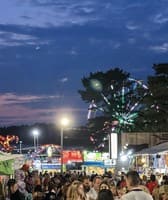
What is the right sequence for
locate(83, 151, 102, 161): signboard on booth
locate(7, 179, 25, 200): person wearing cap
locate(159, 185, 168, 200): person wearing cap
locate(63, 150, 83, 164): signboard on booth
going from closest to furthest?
locate(7, 179, 25, 200): person wearing cap, locate(159, 185, 168, 200): person wearing cap, locate(83, 151, 102, 161): signboard on booth, locate(63, 150, 83, 164): signboard on booth

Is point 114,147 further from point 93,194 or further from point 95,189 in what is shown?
point 93,194

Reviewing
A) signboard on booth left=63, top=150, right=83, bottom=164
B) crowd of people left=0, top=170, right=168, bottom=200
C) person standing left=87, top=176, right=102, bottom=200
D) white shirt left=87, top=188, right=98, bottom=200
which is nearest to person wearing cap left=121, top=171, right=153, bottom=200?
crowd of people left=0, top=170, right=168, bottom=200

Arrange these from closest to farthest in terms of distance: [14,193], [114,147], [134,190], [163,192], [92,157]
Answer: [134,190]
[14,193]
[163,192]
[114,147]
[92,157]

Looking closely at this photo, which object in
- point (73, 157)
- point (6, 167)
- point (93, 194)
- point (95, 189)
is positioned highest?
point (73, 157)

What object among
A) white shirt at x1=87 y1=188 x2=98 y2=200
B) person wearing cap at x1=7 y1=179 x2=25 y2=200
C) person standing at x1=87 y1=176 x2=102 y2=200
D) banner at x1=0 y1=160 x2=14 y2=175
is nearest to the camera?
white shirt at x1=87 y1=188 x2=98 y2=200

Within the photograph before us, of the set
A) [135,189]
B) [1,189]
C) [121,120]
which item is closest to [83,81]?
[121,120]

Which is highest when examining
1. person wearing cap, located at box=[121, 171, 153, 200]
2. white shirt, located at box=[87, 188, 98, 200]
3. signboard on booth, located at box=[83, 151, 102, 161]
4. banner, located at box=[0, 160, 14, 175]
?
signboard on booth, located at box=[83, 151, 102, 161]

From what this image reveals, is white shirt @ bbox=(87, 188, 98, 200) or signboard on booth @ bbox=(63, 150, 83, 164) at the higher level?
signboard on booth @ bbox=(63, 150, 83, 164)

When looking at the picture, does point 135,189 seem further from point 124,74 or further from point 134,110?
point 124,74

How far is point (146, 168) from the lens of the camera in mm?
33281

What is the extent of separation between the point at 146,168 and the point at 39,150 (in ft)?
195

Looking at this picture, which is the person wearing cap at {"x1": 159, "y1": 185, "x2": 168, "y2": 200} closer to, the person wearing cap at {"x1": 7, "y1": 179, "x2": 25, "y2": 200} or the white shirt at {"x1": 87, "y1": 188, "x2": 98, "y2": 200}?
the white shirt at {"x1": 87, "y1": 188, "x2": 98, "y2": 200}

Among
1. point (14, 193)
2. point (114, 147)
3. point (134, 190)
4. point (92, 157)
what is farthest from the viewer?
point (92, 157)

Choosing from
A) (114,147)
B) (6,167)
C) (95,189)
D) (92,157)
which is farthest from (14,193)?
(92,157)
